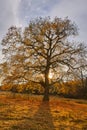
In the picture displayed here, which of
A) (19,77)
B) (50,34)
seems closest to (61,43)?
(50,34)

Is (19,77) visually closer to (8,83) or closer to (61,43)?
(8,83)

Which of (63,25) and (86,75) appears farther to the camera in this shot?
(63,25)

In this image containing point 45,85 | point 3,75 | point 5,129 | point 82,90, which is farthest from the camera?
point 82,90

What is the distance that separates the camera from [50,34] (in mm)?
37656

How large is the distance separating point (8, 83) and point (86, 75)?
32.4 ft

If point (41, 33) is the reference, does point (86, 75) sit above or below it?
below

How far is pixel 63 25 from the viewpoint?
37.3 meters

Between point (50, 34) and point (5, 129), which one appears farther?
point (50, 34)

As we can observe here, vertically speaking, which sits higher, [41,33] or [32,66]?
[41,33]

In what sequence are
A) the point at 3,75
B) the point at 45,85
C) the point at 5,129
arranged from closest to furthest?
the point at 5,129 → the point at 3,75 → the point at 45,85

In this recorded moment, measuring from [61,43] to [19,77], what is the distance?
797 cm

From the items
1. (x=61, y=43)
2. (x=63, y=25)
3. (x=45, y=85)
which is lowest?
(x=45, y=85)

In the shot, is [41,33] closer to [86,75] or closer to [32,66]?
[32,66]

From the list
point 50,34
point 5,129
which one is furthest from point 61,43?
point 5,129
